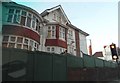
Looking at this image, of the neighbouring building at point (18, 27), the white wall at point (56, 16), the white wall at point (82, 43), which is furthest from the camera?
the white wall at point (82, 43)

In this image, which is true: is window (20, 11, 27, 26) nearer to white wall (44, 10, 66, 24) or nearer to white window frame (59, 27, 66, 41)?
white wall (44, 10, 66, 24)

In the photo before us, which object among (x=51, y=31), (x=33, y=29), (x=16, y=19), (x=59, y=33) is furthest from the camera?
(x=59, y=33)

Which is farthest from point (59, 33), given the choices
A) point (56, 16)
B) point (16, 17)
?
point (16, 17)

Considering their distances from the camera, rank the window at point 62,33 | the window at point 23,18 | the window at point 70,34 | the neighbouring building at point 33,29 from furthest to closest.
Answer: the window at point 70,34 → the window at point 62,33 → the window at point 23,18 → the neighbouring building at point 33,29

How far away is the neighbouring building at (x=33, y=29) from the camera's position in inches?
678

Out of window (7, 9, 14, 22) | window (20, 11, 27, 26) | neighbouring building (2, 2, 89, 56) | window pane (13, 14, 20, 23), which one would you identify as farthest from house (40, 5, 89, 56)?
window (7, 9, 14, 22)

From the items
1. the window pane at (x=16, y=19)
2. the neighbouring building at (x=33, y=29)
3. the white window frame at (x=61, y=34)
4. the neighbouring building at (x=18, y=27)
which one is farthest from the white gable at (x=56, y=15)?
the window pane at (x=16, y=19)

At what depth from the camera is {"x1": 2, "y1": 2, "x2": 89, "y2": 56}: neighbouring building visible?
17.2 metres

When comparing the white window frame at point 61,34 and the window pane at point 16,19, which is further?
the white window frame at point 61,34

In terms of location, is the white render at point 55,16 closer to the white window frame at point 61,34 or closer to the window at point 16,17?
the white window frame at point 61,34

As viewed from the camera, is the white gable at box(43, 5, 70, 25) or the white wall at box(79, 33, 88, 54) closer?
the white gable at box(43, 5, 70, 25)

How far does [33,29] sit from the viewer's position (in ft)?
64.1

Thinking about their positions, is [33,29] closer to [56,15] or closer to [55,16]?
[55,16]

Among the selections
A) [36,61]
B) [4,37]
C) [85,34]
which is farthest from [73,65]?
[85,34]
